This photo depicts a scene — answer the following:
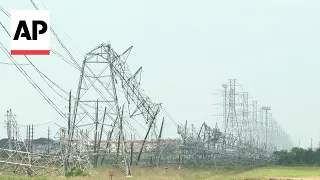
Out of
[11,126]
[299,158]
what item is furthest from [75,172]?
[299,158]

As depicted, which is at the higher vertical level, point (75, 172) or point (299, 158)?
point (299, 158)

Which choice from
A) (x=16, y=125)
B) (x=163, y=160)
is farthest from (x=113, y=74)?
(x=163, y=160)

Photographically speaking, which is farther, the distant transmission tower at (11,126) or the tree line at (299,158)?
the tree line at (299,158)

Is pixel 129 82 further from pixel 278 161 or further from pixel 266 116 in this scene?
pixel 266 116

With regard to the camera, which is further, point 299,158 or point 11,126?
point 299,158

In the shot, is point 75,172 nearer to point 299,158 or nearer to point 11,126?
point 11,126

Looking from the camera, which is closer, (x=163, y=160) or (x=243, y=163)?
(x=163, y=160)

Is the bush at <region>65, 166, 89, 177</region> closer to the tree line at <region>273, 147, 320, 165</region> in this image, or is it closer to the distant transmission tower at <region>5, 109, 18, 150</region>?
the distant transmission tower at <region>5, 109, 18, 150</region>

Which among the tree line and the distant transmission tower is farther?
the tree line

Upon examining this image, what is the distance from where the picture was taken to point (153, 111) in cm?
5522

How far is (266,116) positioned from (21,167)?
107841mm

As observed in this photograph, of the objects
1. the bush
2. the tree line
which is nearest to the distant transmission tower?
the bush

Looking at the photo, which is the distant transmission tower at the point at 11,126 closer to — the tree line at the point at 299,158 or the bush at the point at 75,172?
the bush at the point at 75,172

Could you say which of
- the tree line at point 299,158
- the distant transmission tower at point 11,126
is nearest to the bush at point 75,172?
the distant transmission tower at point 11,126
